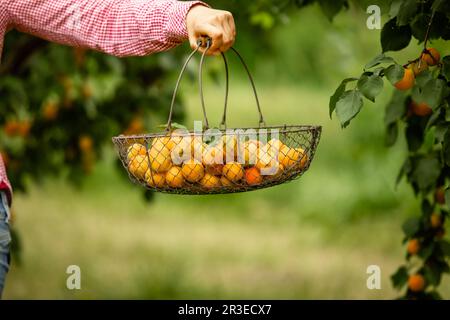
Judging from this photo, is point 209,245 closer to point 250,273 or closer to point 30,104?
point 250,273

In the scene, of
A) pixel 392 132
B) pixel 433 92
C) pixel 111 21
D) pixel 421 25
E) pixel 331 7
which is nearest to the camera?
pixel 111 21

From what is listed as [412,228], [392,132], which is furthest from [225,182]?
[412,228]

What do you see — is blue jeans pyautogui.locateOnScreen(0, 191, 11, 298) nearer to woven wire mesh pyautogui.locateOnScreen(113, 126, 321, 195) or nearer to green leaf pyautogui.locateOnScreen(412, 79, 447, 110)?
woven wire mesh pyautogui.locateOnScreen(113, 126, 321, 195)

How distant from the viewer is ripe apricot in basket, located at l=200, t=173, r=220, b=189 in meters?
1.83

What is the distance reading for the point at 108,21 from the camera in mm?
1978

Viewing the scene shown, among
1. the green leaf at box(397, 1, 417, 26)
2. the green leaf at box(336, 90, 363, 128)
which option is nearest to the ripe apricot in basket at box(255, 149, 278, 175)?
the green leaf at box(336, 90, 363, 128)

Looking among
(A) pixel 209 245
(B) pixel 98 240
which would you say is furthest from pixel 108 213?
(A) pixel 209 245

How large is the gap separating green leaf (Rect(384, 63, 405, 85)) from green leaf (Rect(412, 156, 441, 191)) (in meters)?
0.83

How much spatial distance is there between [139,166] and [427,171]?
4.17 feet

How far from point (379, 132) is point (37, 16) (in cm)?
442

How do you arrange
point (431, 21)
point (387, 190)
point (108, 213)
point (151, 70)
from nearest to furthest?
point (431, 21)
point (151, 70)
point (387, 190)
point (108, 213)

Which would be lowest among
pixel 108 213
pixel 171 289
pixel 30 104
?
pixel 171 289

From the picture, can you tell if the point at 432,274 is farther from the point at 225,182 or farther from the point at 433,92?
the point at 225,182

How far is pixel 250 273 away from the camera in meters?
5.99
